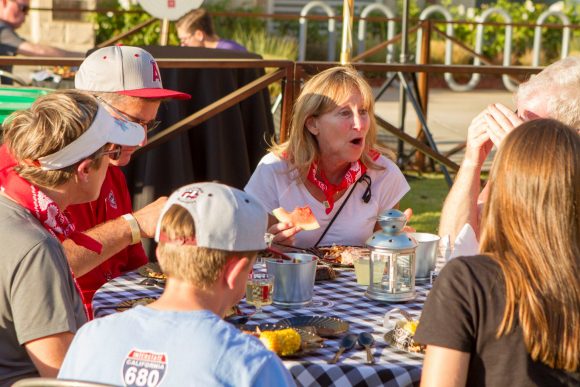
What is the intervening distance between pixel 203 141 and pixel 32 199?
3.74 metres

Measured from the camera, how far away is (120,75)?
13.9ft

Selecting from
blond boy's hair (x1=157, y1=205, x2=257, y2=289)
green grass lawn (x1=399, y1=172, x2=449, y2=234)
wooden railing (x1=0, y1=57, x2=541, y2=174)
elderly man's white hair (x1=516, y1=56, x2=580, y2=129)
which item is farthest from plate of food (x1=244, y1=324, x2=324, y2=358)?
green grass lawn (x1=399, y1=172, x2=449, y2=234)

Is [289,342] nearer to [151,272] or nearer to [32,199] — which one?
[32,199]

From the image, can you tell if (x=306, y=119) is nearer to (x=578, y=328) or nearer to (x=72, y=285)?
(x=72, y=285)

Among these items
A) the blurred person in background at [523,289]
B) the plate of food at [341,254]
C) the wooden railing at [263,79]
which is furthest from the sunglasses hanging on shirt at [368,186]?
the blurred person in background at [523,289]

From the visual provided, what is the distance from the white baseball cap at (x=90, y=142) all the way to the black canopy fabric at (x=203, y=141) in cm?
309

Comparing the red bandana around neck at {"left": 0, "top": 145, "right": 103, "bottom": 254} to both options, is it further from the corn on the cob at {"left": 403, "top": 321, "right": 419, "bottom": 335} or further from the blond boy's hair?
the corn on the cob at {"left": 403, "top": 321, "right": 419, "bottom": 335}

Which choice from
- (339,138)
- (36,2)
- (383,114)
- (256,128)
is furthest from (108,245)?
(36,2)

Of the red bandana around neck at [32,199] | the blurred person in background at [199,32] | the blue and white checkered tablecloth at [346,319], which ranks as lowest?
the blue and white checkered tablecloth at [346,319]

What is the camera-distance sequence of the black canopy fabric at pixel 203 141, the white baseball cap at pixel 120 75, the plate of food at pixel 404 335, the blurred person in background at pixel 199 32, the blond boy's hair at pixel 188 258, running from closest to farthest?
the blond boy's hair at pixel 188 258, the plate of food at pixel 404 335, the white baseball cap at pixel 120 75, the black canopy fabric at pixel 203 141, the blurred person in background at pixel 199 32

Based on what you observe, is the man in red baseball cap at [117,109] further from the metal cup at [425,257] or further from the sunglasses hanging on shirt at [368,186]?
the metal cup at [425,257]

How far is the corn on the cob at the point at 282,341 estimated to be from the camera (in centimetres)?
275

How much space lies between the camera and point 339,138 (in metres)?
4.50

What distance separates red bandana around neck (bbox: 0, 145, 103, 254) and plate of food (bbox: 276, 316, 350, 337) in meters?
0.72
